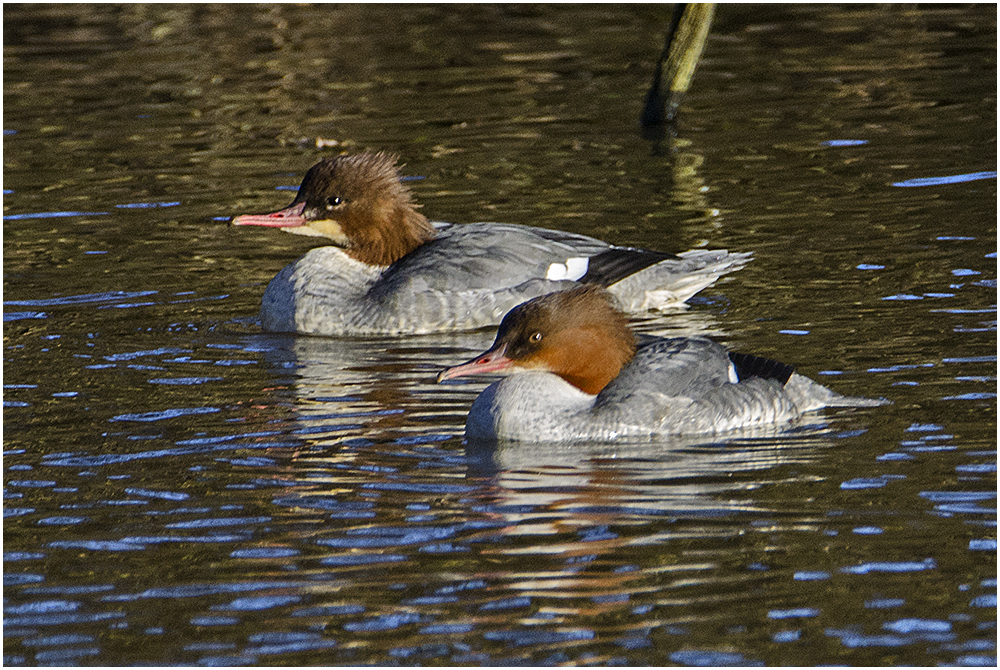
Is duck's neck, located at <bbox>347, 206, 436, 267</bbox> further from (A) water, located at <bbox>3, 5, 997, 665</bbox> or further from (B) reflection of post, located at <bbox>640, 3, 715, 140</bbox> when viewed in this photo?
(B) reflection of post, located at <bbox>640, 3, 715, 140</bbox>

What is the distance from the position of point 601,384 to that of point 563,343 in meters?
0.31

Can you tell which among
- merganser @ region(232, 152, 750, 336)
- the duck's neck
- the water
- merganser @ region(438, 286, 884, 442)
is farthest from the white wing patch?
merganser @ region(438, 286, 884, 442)

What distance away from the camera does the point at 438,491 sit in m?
7.49

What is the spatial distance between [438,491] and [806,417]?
214cm

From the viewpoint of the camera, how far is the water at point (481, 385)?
20.0 ft

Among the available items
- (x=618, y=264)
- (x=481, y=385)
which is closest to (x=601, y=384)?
(x=481, y=385)

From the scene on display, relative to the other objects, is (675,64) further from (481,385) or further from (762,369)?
(762,369)

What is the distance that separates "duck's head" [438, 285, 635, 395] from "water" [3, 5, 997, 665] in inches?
16.9

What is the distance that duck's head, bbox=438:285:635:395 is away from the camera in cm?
828

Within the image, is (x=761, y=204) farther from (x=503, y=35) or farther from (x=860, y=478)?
(x=503, y=35)

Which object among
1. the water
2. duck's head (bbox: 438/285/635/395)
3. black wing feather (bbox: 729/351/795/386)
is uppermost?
duck's head (bbox: 438/285/635/395)

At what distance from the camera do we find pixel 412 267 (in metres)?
11.3

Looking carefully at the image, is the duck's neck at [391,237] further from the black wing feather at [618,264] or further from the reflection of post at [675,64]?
the reflection of post at [675,64]

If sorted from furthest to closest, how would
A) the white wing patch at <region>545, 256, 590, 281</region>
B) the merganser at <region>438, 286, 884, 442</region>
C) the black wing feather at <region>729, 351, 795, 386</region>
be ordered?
the white wing patch at <region>545, 256, 590, 281</region> < the black wing feather at <region>729, 351, 795, 386</region> < the merganser at <region>438, 286, 884, 442</region>
